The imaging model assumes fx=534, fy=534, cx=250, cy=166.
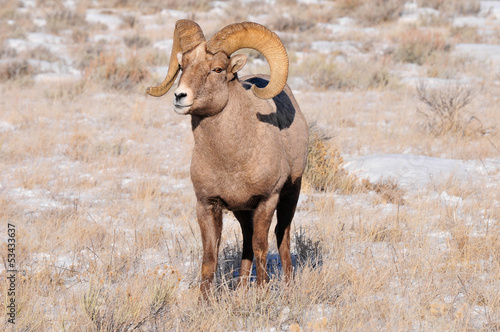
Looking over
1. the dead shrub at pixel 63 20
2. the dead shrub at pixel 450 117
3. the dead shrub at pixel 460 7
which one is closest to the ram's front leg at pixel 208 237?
the dead shrub at pixel 450 117

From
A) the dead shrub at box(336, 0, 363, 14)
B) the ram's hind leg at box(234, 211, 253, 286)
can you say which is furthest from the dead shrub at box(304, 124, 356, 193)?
the dead shrub at box(336, 0, 363, 14)

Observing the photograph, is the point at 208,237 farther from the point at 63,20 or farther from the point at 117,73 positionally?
the point at 63,20

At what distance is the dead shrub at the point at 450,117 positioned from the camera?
9055mm

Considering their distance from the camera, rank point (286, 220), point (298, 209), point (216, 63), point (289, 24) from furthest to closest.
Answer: point (289, 24)
point (298, 209)
point (286, 220)
point (216, 63)

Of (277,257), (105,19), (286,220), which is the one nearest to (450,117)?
(277,257)

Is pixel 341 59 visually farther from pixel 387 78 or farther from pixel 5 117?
pixel 5 117

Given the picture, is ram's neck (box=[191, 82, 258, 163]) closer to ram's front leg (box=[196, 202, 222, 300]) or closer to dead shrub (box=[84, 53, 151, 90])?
ram's front leg (box=[196, 202, 222, 300])

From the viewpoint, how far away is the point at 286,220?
4.41 meters

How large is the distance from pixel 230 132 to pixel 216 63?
467mm

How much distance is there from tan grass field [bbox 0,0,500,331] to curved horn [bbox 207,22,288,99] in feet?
4.46

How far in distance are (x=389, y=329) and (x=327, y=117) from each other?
7.08 m

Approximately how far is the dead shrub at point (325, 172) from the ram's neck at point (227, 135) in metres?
3.14

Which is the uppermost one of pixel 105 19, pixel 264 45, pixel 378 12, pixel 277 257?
pixel 378 12

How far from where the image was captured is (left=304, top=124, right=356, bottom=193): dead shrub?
22.1 ft
